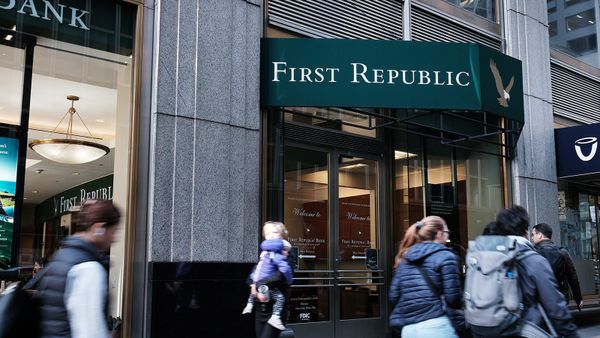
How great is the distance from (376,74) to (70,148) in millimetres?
4317

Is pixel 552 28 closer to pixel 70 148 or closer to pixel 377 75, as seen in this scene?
pixel 377 75

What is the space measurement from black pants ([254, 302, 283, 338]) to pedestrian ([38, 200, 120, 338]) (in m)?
3.63

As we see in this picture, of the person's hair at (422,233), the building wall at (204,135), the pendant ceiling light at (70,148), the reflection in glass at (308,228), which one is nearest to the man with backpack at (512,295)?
the person's hair at (422,233)

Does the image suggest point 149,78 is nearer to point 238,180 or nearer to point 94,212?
point 238,180

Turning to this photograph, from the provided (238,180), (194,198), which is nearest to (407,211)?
(238,180)

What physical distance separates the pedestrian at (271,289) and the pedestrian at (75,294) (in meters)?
3.52

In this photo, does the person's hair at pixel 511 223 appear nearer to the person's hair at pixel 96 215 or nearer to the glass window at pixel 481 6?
the person's hair at pixel 96 215

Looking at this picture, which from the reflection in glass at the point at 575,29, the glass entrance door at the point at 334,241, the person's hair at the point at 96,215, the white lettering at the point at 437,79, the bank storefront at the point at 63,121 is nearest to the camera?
the person's hair at the point at 96,215

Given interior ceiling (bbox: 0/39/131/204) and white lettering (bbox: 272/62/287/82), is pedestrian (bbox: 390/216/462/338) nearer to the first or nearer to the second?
interior ceiling (bbox: 0/39/131/204)

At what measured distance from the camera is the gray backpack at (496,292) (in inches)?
163

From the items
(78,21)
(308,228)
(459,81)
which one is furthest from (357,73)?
(78,21)

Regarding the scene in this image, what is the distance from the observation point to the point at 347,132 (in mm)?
10461

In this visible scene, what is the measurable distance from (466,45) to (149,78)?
4.75 metres

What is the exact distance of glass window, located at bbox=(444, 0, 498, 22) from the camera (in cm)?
1269
